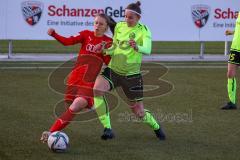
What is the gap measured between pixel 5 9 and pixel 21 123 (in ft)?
40.1

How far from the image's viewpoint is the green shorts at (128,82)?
360 inches

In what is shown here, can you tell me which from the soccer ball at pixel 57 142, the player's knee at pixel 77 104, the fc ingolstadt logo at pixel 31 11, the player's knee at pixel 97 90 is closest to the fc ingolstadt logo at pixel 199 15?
the fc ingolstadt logo at pixel 31 11

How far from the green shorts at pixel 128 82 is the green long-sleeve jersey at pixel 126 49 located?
0.06m

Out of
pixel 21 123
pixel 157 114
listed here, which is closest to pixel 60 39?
pixel 21 123

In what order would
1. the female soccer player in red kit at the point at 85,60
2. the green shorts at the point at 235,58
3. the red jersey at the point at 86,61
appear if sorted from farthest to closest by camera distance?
the green shorts at the point at 235,58 → the red jersey at the point at 86,61 → the female soccer player in red kit at the point at 85,60

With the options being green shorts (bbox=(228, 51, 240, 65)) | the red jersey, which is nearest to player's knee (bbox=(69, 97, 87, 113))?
the red jersey

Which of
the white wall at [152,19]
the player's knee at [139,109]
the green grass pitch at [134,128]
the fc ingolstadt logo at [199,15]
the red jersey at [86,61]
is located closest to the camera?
the green grass pitch at [134,128]

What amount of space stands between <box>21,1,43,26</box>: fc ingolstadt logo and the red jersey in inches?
529

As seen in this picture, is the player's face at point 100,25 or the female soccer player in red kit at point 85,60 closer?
the female soccer player in red kit at point 85,60

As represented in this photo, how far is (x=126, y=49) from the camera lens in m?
9.09

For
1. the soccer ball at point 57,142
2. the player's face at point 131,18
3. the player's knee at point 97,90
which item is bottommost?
the soccer ball at point 57,142

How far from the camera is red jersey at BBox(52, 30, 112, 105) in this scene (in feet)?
29.1

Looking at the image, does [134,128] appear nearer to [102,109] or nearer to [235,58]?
[102,109]

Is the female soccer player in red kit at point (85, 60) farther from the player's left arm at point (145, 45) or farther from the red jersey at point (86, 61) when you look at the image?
the player's left arm at point (145, 45)
